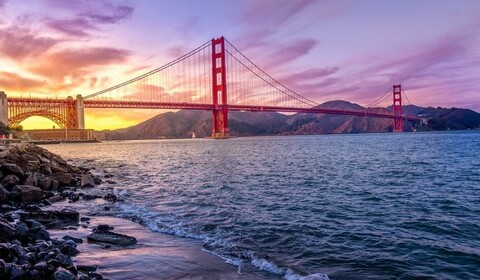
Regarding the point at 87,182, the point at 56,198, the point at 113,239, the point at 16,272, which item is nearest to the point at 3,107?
the point at 87,182

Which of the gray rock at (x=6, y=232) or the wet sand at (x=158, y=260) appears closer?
the wet sand at (x=158, y=260)

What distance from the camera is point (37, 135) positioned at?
358 feet


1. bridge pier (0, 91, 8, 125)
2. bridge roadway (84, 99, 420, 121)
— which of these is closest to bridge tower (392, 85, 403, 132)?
bridge roadway (84, 99, 420, 121)

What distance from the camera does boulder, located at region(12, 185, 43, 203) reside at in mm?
11398

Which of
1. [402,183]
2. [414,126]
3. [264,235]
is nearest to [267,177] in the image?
[402,183]

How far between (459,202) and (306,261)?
7.06 m

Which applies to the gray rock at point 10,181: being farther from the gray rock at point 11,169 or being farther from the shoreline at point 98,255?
the shoreline at point 98,255

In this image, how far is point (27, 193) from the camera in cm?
1152

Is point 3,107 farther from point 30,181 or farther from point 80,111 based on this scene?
point 30,181

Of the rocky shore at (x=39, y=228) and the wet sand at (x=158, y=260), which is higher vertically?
the rocky shore at (x=39, y=228)

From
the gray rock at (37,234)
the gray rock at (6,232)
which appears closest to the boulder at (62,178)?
the gray rock at (37,234)

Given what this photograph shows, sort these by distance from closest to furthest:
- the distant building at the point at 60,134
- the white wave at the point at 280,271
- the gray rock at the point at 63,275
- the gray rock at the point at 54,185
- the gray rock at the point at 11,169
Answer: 1. the gray rock at the point at 63,275
2. the white wave at the point at 280,271
3. the gray rock at the point at 11,169
4. the gray rock at the point at 54,185
5. the distant building at the point at 60,134

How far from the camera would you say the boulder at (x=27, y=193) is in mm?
11398

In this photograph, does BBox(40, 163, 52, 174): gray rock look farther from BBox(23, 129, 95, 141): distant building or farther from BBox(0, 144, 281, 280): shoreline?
BBox(23, 129, 95, 141): distant building
